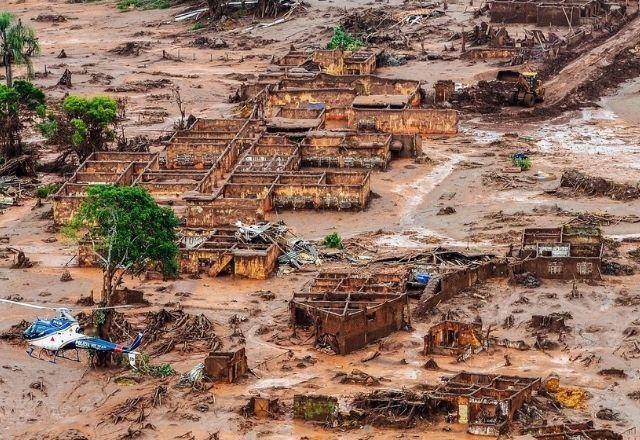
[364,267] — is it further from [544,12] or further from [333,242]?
[544,12]

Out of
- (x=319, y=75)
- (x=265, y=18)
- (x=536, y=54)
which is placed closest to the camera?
(x=319, y=75)

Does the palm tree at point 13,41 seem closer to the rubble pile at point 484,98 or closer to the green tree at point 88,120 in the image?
the green tree at point 88,120

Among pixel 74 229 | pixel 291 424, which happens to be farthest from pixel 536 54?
pixel 291 424

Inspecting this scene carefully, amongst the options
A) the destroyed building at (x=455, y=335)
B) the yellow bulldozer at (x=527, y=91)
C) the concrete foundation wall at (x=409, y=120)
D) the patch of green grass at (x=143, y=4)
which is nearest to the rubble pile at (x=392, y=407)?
the destroyed building at (x=455, y=335)

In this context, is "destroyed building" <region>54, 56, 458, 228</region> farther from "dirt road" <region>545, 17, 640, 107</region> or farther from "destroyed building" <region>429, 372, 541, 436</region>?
"destroyed building" <region>429, 372, 541, 436</region>

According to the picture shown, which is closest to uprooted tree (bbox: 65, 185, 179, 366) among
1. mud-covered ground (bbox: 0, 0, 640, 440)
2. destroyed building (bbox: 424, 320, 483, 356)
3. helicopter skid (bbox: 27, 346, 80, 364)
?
helicopter skid (bbox: 27, 346, 80, 364)

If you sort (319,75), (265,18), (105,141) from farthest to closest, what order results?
(265,18)
(319,75)
(105,141)

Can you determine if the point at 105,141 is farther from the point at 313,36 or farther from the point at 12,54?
the point at 313,36

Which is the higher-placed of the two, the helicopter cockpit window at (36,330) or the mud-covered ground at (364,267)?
the helicopter cockpit window at (36,330)
